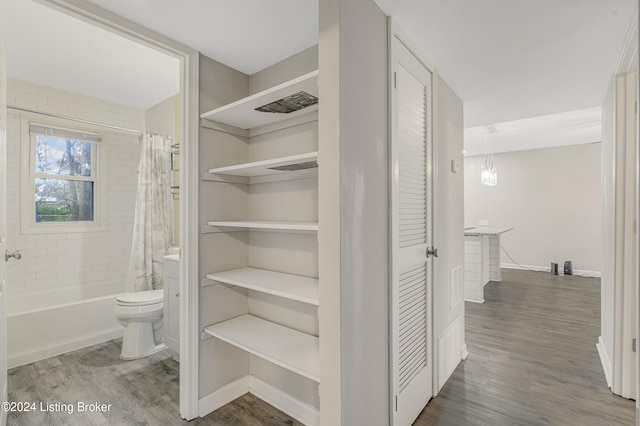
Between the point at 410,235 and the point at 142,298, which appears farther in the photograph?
the point at 142,298

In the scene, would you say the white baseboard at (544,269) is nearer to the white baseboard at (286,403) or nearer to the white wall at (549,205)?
the white wall at (549,205)

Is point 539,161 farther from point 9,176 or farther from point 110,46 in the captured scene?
point 9,176

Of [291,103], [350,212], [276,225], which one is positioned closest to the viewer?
[350,212]

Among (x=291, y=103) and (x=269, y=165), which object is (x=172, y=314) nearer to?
(x=269, y=165)

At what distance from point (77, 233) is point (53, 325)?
1.20 m

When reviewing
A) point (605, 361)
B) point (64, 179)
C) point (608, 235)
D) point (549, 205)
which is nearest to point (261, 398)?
point (605, 361)

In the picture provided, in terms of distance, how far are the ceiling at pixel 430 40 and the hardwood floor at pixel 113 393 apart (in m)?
2.37

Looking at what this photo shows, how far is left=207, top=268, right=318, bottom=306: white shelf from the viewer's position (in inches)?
62.4

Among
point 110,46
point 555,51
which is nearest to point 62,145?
point 110,46

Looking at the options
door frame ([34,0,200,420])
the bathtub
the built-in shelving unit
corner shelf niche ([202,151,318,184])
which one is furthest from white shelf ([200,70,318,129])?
the bathtub

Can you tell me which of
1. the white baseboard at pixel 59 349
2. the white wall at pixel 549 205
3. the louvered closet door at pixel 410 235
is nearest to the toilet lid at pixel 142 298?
the white baseboard at pixel 59 349

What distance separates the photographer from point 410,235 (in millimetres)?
1853

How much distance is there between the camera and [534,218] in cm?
641

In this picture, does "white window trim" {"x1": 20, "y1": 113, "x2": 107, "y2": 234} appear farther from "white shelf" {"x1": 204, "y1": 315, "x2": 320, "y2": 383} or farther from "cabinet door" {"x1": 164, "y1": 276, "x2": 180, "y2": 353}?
"white shelf" {"x1": 204, "y1": 315, "x2": 320, "y2": 383}
